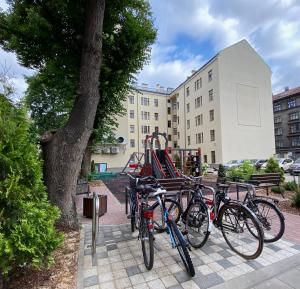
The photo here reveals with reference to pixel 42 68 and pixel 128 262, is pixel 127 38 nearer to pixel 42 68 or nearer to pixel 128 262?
pixel 42 68

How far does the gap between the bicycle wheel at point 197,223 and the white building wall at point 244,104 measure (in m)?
21.6

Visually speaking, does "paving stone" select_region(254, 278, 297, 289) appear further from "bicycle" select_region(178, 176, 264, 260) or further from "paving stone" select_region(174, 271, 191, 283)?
"paving stone" select_region(174, 271, 191, 283)

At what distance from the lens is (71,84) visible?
7.49 meters

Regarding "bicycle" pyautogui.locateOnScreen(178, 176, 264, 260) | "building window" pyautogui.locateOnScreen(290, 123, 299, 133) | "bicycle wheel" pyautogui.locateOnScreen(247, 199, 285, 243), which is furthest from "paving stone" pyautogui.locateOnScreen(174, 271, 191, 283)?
"building window" pyautogui.locateOnScreen(290, 123, 299, 133)

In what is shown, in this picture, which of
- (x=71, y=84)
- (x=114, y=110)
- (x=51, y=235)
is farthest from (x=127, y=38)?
(x=51, y=235)

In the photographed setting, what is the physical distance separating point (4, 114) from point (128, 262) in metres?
2.61

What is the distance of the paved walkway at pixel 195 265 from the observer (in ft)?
8.29

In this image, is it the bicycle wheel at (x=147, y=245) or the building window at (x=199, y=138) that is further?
the building window at (x=199, y=138)

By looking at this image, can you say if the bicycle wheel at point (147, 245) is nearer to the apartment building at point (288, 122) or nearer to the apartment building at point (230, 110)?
the apartment building at point (230, 110)

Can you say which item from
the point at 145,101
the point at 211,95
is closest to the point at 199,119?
the point at 211,95

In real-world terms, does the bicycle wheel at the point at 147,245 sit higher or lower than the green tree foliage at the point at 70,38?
lower

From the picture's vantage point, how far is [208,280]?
A: 8.46 ft

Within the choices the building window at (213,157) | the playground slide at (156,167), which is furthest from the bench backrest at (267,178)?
the building window at (213,157)

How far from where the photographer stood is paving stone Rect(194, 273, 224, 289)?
249 cm
